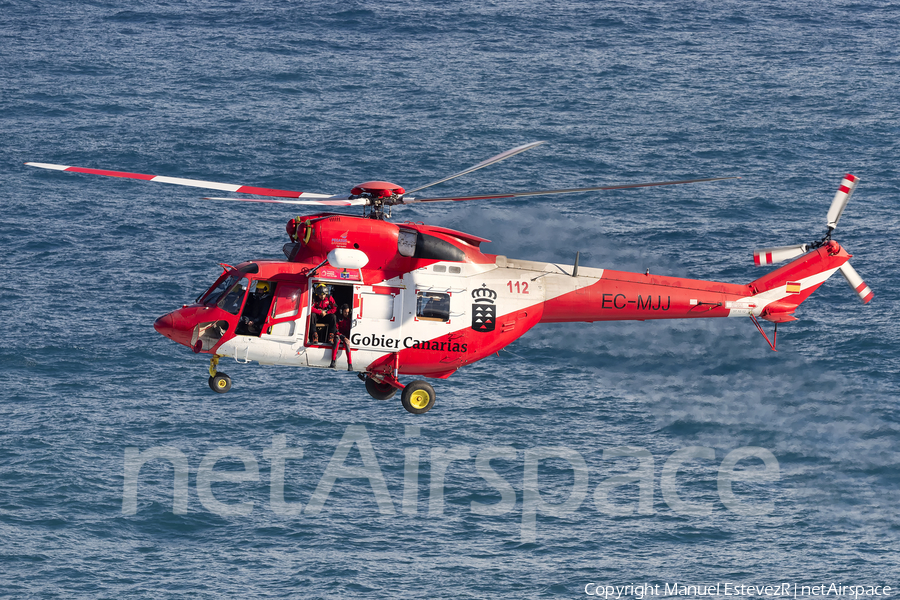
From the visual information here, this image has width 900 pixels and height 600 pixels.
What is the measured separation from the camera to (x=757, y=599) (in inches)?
6004

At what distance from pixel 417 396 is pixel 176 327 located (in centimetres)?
1114

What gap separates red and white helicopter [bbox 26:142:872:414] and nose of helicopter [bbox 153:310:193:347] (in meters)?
0.06

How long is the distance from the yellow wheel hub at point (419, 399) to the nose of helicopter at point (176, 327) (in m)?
10.3

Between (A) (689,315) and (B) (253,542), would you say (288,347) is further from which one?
(B) (253,542)

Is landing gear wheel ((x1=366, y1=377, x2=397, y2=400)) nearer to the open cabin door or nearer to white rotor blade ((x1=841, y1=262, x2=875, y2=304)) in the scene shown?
the open cabin door

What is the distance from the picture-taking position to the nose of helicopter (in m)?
53.8

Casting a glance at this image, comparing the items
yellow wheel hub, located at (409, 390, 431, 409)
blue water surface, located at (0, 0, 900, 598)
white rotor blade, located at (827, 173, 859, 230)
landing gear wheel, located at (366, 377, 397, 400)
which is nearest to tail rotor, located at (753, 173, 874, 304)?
white rotor blade, located at (827, 173, 859, 230)

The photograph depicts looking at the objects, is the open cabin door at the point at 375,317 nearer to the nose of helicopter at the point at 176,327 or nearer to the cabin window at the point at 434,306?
the cabin window at the point at 434,306

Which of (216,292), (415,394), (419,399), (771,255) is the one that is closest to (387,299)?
(415,394)

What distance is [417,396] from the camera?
54.6 metres

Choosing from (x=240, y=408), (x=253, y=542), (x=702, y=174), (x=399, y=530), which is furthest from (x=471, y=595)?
(x=702, y=174)

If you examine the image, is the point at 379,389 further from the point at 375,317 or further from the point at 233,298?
the point at 233,298

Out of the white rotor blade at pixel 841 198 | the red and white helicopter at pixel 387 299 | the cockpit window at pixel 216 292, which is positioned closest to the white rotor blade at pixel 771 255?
the red and white helicopter at pixel 387 299

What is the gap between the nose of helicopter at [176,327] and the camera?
53.8 m
